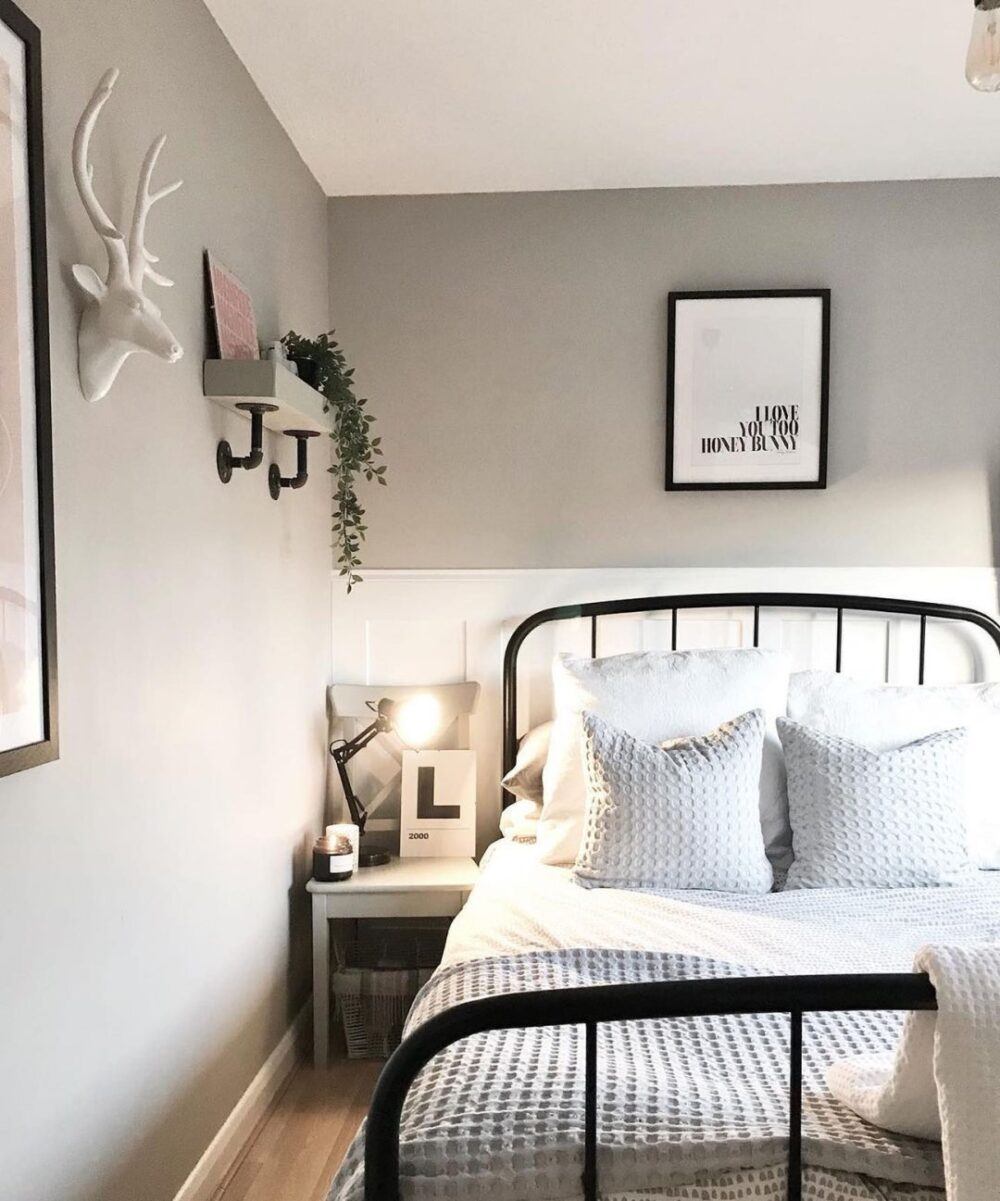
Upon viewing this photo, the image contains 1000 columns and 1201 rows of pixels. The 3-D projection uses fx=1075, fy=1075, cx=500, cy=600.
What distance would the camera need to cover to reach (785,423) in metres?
3.09

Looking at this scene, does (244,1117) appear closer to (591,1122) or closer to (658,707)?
(658,707)

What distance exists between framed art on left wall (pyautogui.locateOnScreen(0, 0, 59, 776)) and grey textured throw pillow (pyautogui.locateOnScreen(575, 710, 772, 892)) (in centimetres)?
123

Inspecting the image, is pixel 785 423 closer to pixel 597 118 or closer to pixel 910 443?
pixel 910 443

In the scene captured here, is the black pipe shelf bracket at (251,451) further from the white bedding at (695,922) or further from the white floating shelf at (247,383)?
the white bedding at (695,922)

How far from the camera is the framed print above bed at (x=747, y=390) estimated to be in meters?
3.08

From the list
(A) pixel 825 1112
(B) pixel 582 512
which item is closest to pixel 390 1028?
(B) pixel 582 512

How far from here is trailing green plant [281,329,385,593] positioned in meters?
2.60

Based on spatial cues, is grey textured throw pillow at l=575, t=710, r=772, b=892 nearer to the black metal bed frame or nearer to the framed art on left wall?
the black metal bed frame

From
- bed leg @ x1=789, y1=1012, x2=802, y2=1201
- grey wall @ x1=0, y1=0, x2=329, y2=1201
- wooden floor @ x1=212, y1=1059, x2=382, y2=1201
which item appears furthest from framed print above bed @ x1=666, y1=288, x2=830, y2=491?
bed leg @ x1=789, y1=1012, x2=802, y2=1201

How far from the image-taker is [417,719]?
303 centimetres

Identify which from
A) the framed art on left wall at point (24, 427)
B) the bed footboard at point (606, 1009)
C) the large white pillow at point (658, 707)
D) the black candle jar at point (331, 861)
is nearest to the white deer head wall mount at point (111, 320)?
the framed art on left wall at point (24, 427)

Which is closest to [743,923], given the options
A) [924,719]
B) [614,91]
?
[924,719]

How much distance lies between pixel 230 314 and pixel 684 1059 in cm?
167

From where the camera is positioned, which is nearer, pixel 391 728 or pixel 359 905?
pixel 359 905
